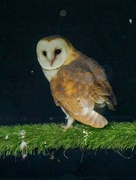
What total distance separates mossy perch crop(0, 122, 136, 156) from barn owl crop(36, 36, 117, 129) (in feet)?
0.12

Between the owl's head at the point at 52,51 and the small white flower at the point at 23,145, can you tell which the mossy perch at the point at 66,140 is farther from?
the owl's head at the point at 52,51

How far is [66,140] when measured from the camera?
5.52 feet

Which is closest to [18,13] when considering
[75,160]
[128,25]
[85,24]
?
[85,24]

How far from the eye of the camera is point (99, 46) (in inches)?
97.1

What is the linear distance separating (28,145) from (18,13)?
0.85 m

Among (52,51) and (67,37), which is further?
(67,37)

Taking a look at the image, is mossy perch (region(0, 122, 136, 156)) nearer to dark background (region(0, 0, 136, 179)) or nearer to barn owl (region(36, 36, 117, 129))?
barn owl (region(36, 36, 117, 129))

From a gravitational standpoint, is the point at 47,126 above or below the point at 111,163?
above

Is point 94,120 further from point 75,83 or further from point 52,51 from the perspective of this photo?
point 52,51

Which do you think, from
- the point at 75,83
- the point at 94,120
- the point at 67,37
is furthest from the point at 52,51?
the point at 67,37

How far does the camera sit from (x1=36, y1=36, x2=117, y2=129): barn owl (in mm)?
1699

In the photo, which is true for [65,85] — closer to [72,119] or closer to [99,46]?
[72,119]

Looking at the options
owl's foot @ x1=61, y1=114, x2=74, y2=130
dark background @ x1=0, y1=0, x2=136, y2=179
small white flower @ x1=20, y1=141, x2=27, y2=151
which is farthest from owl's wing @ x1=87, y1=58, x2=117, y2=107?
dark background @ x1=0, y1=0, x2=136, y2=179

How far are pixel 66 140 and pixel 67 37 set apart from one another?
810 millimetres
